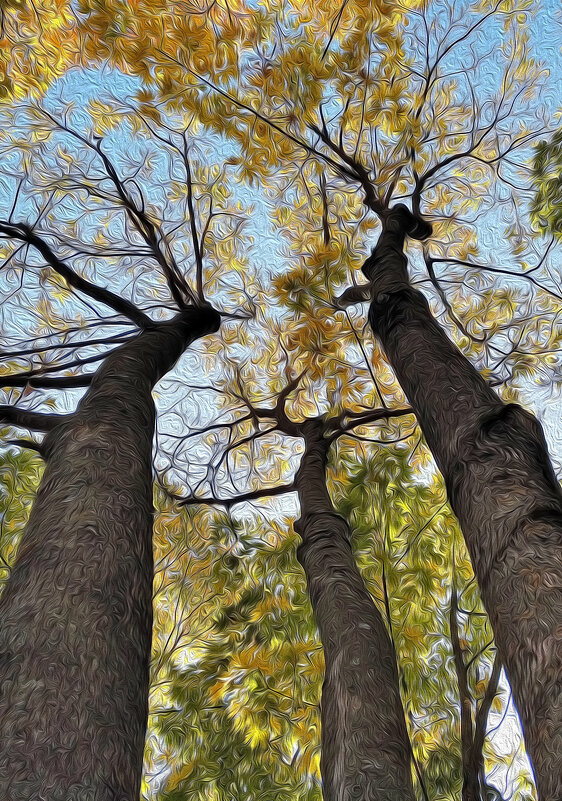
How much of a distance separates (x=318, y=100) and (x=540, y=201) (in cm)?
271

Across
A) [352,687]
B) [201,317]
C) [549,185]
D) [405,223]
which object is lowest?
[352,687]

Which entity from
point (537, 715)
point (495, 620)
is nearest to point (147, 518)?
point (495, 620)

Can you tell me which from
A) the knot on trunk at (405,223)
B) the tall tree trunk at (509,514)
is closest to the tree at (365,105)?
the knot on trunk at (405,223)

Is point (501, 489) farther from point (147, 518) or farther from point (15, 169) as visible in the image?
point (15, 169)

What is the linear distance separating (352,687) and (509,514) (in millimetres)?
1867

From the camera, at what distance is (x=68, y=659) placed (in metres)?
2.25

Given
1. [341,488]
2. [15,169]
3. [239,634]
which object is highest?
[15,169]

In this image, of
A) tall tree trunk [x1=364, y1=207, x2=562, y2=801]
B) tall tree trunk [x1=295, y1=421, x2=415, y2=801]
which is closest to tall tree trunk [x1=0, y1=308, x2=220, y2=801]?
tall tree trunk [x1=364, y1=207, x2=562, y2=801]

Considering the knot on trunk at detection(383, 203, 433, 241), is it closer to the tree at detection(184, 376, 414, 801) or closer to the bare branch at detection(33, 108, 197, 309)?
the bare branch at detection(33, 108, 197, 309)

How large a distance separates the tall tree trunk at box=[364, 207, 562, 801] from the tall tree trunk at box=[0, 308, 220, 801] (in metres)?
1.46

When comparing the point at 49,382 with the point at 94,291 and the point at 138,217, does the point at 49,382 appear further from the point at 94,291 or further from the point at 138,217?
the point at 138,217

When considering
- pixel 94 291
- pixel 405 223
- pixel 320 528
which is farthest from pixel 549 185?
pixel 94 291

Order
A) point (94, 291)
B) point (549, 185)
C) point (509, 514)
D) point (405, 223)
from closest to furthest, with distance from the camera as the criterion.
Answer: point (509, 514) → point (94, 291) → point (405, 223) → point (549, 185)

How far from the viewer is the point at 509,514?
2.53 metres
